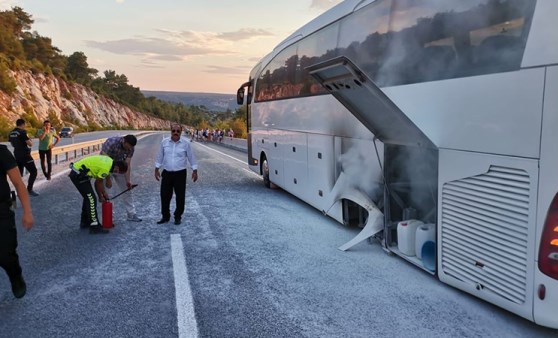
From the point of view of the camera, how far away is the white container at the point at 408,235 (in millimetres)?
5168

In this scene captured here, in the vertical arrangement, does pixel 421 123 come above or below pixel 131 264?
above

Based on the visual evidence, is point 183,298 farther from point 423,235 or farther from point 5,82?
point 5,82

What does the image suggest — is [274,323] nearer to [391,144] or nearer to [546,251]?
[546,251]

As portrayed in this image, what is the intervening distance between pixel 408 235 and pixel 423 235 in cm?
30

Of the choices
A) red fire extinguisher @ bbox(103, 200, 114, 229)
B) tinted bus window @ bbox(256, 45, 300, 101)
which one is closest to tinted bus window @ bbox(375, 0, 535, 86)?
tinted bus window @ bbox(256, 45, 300, 101)

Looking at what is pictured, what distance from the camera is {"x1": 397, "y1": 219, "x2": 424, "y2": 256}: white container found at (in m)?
5.17

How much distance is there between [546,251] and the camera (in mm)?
3188

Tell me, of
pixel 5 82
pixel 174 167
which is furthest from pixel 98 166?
pixel 5 82

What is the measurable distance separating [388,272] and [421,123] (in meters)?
1.74

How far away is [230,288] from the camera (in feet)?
14.8

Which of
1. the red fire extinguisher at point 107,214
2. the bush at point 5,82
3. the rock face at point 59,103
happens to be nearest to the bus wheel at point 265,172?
the red fire extinguisher at point 107,214

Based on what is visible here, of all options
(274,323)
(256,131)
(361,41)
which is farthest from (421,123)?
(256,131)

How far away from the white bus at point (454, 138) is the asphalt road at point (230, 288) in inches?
12.7

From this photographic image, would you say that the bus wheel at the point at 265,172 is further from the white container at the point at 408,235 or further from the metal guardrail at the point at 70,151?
the metal guardrail at the point at 70,151
